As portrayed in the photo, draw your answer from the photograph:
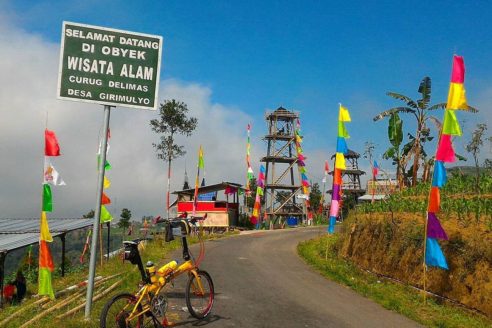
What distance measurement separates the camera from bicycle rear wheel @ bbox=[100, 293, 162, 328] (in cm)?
684

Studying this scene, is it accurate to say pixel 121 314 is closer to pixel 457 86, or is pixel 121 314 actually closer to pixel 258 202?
pixel 457 86

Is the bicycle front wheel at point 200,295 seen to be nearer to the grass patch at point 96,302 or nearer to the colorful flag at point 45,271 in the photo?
the grass patch at point 96,302

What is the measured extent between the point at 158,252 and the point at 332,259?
7679mm

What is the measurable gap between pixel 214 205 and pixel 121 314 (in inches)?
1398

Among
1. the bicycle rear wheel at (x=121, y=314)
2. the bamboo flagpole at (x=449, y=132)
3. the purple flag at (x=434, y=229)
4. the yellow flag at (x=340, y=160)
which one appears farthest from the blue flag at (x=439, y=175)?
the bicycle rear wheel at (x=121, y=314)

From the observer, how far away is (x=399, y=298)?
476 inches

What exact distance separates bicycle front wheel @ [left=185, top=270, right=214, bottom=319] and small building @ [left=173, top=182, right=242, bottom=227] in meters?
32.1

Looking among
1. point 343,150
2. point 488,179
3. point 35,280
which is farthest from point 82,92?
point 35,280

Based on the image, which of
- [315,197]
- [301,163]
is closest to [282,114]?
[301,163]

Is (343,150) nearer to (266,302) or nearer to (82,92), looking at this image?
(266,302)

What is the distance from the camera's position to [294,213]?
179 feet

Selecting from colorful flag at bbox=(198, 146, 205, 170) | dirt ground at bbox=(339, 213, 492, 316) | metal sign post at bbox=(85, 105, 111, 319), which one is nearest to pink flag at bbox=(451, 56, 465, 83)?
dirt ground at bbox=(339, 213, 492, 316)

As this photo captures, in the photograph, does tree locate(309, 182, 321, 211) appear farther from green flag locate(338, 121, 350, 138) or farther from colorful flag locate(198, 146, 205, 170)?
green flag locate(338, 121, 350, 138)

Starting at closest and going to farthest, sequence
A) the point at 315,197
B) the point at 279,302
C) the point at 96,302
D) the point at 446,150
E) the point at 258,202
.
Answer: the point at 96,302, the point at 279,302, the point at 446,150, the point at 258,202, the point at 315,197
